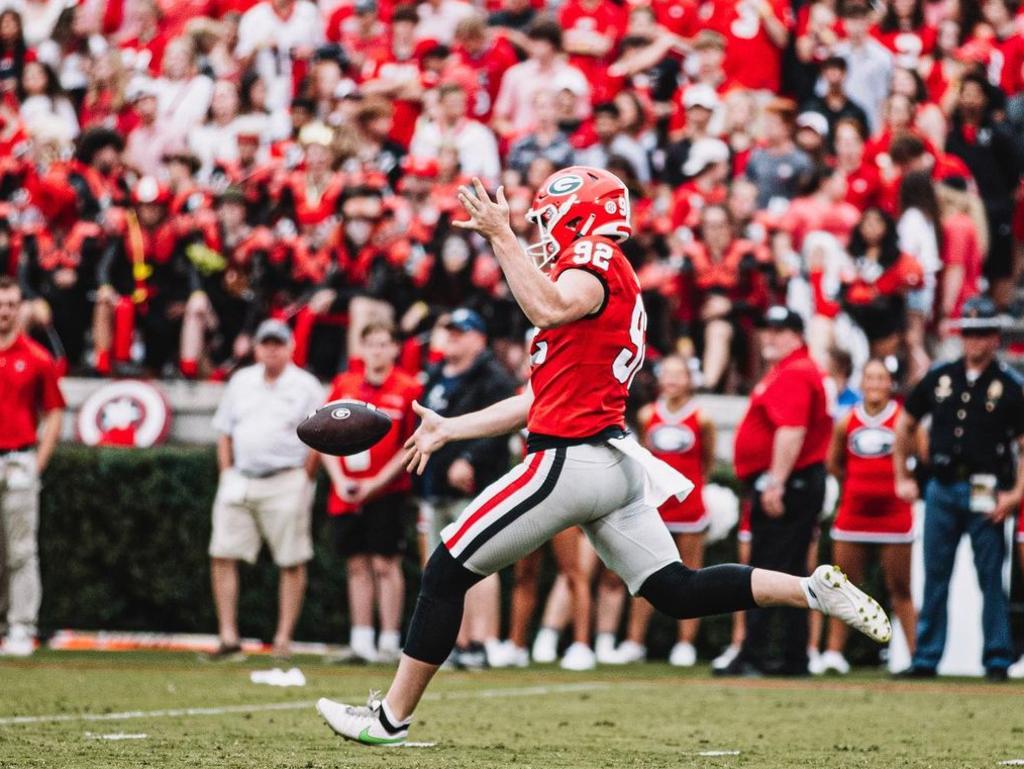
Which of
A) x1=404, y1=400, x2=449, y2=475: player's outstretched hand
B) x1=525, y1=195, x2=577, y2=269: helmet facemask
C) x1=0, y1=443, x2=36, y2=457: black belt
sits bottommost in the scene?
x1=0, y1=443, x2=36, y2=457: black belt

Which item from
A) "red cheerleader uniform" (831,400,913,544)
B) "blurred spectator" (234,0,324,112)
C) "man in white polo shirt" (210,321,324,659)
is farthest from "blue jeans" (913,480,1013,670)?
"blurred spectator" (234,0,324,112)

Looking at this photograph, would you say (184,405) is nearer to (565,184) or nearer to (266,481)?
(266,481)

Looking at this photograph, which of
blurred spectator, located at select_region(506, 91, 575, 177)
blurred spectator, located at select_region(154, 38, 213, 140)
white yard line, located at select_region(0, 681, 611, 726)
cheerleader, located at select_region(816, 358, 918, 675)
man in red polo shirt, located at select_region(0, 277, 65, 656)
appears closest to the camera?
white yard line, located at select_region(0, 681, 611, 726)

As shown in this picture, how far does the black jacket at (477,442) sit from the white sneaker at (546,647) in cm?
138

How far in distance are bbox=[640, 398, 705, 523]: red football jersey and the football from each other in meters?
5.75

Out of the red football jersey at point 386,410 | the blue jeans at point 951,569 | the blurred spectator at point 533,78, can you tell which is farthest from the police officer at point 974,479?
the blurred spectator at point 533,78

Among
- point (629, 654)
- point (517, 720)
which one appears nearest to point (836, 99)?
point (629, 654)

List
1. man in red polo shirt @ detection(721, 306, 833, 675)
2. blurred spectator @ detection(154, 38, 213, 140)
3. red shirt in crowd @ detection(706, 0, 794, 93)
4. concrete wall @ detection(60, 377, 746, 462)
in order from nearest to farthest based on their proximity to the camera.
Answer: man in red polo shirt @ detection(721, 306, 833, 675), concrete wall @ detection(60, 377, 746, 462), red shirt in crowd @ detection(706, 0, 794, 93), blurred spectator @ detection(154, 38, 213, 140)

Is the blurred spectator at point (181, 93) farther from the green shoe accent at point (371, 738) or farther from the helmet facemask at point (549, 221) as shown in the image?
the green shoe accent at point (371, 738)

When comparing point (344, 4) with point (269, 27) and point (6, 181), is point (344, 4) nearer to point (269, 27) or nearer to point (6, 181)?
point (269, 27)

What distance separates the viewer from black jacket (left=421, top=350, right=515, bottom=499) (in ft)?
39.2

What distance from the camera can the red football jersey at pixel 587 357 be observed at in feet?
21.7

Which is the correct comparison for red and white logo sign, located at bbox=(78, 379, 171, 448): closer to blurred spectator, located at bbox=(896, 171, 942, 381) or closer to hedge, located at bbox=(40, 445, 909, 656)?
hedge, located at bbox=(40, 445, 909, 656)

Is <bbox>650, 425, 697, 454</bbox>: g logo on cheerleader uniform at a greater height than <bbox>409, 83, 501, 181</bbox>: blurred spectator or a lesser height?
lesser
